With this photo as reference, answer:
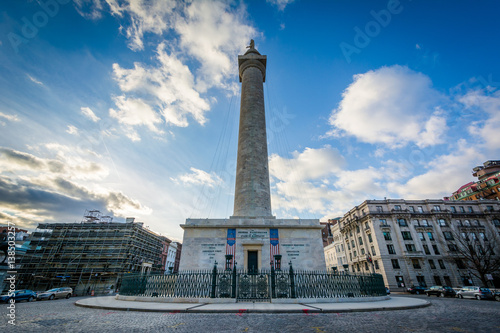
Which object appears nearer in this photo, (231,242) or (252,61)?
(231,242)

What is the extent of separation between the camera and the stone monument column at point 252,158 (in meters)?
21.8

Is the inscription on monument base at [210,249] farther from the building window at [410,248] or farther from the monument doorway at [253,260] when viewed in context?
the building window at [410,248]

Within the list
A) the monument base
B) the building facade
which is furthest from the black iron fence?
the building facade

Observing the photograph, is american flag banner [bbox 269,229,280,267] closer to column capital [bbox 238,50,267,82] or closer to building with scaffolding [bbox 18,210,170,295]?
column capital [bbox 238,50,267,82]

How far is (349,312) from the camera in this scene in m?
9.77

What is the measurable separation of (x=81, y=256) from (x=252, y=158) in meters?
42.5

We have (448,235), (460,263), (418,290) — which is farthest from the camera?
(448,235)

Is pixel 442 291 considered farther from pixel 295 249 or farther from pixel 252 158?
pixel 252 158

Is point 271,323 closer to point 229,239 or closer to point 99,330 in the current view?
point 99,330

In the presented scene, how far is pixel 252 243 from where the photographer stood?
749 inches

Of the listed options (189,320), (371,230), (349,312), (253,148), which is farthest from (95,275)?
(371,230)

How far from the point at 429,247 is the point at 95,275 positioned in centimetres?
6312

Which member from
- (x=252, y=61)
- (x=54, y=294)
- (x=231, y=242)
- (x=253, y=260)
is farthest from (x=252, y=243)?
(x=54, y=294)

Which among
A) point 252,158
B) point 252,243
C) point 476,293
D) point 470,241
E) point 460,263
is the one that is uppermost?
point 252,158
